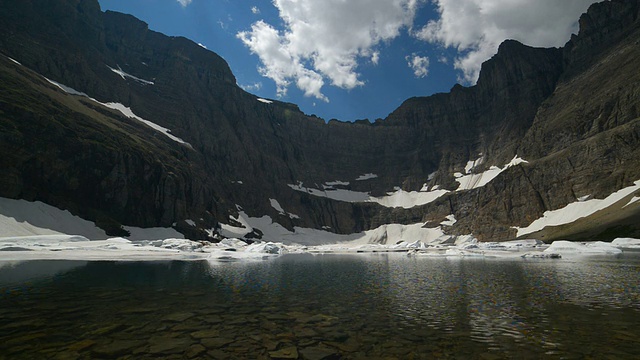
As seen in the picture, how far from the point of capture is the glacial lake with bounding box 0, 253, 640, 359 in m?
12.6

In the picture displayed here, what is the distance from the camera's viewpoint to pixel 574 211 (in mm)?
131375

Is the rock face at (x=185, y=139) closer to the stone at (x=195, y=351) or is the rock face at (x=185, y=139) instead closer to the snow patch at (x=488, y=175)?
the snow patch at (x=488, y=175)

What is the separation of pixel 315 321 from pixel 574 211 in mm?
152568

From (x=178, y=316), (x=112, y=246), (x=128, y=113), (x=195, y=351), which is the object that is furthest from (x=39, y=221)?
(x=195, y=351)

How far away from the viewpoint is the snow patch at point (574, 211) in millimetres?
120012

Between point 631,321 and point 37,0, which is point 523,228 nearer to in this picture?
point 631,321

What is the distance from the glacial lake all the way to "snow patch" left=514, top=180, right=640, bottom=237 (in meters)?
121

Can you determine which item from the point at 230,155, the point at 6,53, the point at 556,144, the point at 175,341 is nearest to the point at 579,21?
the point at 556,144

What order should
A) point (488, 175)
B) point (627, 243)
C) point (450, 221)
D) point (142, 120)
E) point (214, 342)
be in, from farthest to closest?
point (488, 175), point (450, 221), point (142, 120), point (627, 243), point (214, 342)

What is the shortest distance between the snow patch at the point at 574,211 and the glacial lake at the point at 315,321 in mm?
121175

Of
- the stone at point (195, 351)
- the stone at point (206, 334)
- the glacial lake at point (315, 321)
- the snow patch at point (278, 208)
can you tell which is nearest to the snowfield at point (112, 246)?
the glacial lake at point (315, 321)

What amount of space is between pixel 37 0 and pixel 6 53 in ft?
178

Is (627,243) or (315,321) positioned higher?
(627,243)

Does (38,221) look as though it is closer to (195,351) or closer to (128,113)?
(128,113)
